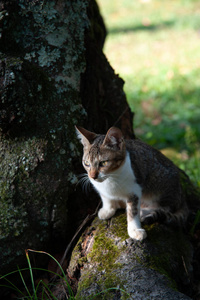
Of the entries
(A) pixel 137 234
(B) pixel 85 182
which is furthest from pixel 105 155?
(A) pixel 137 234

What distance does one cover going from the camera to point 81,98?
303cm

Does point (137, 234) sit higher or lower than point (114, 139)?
lower

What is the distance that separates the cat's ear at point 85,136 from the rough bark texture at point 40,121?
121mm

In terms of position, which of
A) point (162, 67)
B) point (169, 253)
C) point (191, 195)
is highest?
point (169, 253)

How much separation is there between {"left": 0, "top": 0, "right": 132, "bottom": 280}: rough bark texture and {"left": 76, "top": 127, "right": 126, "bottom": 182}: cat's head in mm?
267

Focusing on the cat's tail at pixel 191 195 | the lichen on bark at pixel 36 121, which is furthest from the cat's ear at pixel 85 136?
the cat's tail at pixel 191 195

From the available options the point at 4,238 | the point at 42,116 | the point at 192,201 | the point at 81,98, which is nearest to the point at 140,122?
the point at 192,201

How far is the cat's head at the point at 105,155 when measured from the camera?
8.49 feet

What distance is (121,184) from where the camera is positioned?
268cm

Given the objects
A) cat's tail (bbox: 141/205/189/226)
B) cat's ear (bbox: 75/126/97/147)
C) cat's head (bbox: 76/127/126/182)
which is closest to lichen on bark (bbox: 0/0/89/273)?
cat's ear (bbox: 75/126/97/147)

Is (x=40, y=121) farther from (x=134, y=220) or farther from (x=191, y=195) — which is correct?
(x=191, y=195)

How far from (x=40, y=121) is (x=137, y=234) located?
121 cm

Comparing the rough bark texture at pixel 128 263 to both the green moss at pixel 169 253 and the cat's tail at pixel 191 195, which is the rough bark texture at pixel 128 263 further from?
the cat's tail at pixel 191 195

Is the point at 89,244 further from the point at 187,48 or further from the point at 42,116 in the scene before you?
the point at 187,48
